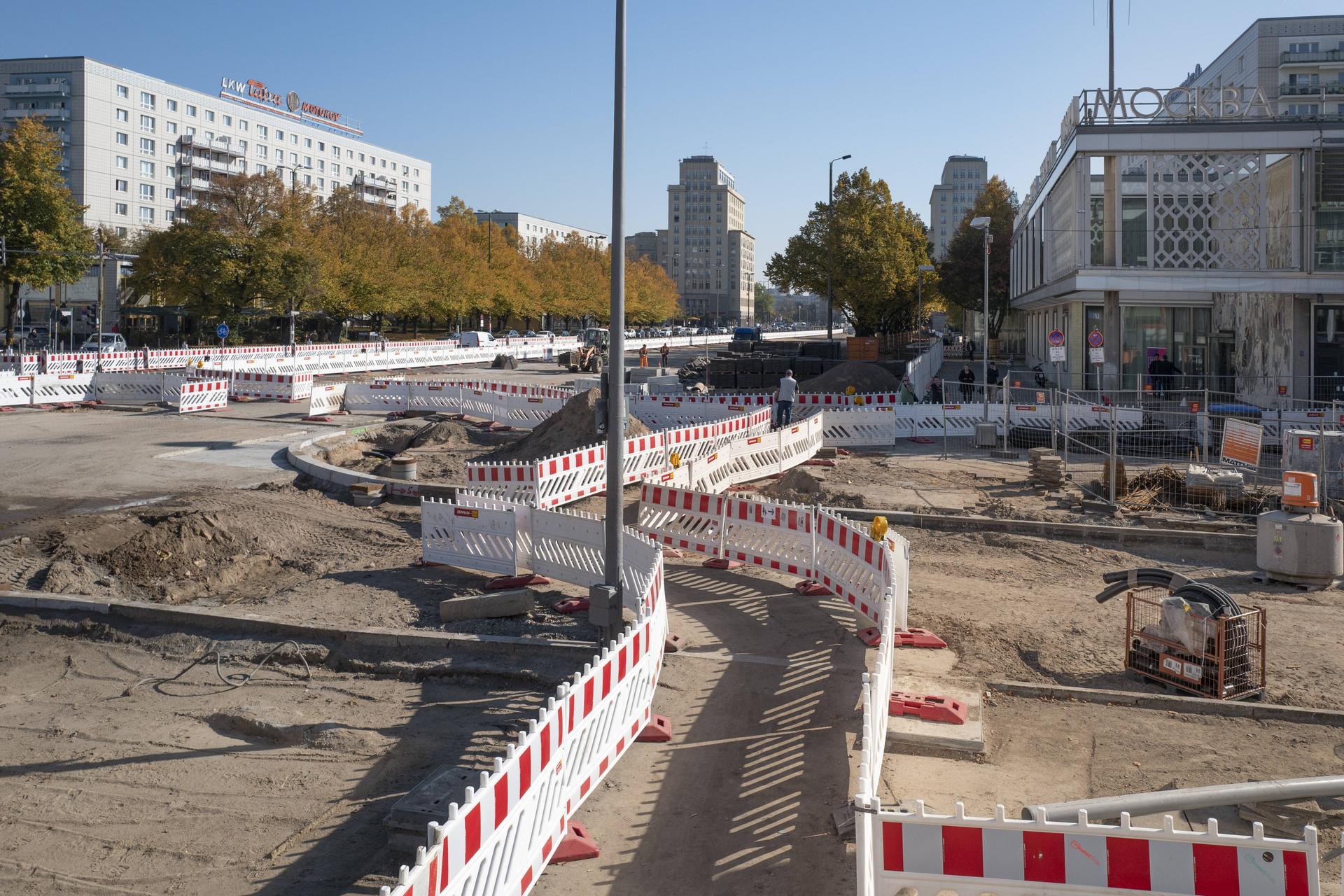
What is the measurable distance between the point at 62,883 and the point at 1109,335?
35818 millimetres

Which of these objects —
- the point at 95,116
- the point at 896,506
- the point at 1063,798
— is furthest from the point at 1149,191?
the point at 95,116

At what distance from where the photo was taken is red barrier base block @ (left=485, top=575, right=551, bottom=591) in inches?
513

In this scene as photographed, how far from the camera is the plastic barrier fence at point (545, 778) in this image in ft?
16.5

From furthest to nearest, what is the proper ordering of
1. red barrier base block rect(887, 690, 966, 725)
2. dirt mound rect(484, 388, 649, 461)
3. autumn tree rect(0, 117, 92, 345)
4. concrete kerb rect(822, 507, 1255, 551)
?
autumn tree rect(0, 117, 92, 345)
dirt mound rect(484, 388, 649, 461)
concrete kerb rect(822, 507, 1255, 551)
red barrier base block rect(887, 690, 966, 725)

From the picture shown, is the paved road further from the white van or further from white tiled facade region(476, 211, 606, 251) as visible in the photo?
white tiled facade region(476, 211, 606, 251)

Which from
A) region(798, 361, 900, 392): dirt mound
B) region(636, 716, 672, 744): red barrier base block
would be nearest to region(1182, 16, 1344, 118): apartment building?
region(798, 361, 900, 392): dirt mound

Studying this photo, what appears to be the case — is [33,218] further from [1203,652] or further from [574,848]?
[1203,652]

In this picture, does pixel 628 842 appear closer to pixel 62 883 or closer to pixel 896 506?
pixel 62 883

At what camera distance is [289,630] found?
35.9ft

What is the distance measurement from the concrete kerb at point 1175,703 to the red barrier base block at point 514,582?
19.2ft

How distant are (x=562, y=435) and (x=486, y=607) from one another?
11.1m

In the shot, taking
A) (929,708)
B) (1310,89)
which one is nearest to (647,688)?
(929,708)

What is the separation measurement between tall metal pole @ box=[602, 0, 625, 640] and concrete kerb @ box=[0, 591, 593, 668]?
0.67 metres

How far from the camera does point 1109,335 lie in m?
36.4
